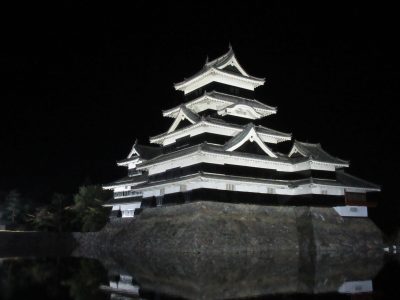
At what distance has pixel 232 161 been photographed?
31.1 metres

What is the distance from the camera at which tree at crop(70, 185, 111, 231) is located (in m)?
46.2

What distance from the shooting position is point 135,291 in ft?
43.4

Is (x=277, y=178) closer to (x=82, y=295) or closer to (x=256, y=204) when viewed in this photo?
(x=256, y=204)

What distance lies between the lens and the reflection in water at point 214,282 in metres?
12.5

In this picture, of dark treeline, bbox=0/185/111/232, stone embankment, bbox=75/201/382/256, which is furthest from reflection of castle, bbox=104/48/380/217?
dark treeline, bbox=0/185/111/232

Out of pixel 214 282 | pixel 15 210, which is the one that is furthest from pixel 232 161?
pixel 15 210

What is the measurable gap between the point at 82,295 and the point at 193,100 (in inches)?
939

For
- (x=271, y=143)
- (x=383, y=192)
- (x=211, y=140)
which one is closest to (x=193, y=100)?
(x=211, y=140)

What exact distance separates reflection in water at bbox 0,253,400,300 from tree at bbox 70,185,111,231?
85.7 feet

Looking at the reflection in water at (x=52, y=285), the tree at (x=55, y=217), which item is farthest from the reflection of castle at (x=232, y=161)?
the tree at (x=55, y=217)

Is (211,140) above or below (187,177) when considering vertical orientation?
above

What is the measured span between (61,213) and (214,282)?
134 ft

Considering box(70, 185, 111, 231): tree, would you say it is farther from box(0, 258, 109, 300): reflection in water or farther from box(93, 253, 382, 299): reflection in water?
box(0, 258, 109, 300): reflection in water

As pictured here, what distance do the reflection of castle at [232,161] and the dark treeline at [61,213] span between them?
44.2 feet
